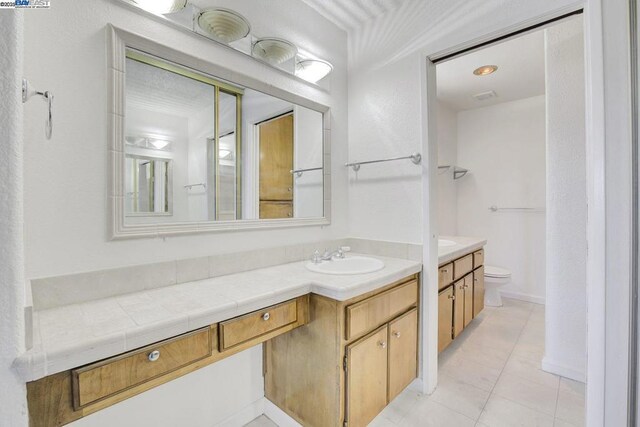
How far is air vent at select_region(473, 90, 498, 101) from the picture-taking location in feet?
10.4

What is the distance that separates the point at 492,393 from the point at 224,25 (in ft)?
8.49

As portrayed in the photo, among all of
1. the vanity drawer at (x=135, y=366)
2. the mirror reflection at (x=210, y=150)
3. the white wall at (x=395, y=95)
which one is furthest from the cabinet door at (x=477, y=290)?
the vanity drawer at (x=135, y=366)

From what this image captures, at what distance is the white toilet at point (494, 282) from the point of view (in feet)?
9.82

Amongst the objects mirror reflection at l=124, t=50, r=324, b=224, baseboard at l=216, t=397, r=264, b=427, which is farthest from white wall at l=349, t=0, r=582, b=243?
baseboard at l=216, t=397, r=264, b=427

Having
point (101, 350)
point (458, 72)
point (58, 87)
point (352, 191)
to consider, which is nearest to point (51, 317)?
point (101, 350)

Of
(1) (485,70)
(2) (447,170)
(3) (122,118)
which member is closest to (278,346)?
(3) (122,118)

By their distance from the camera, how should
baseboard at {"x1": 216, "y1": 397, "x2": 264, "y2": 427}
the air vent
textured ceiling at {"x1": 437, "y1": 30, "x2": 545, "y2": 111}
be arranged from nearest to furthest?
baseboard at {"x1": 216, "y1": 397, "x2": 264, "y2": 427}, textured ceiling at {"x1": 437, "y1": 30, "x2": 545, "y2": 111}, the air vent

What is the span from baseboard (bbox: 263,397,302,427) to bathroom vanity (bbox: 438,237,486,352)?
1.13 meters

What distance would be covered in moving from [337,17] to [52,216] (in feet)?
6.64

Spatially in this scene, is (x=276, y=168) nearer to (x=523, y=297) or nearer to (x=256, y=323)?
(x=256, y=323)

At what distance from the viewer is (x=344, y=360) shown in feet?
4.23

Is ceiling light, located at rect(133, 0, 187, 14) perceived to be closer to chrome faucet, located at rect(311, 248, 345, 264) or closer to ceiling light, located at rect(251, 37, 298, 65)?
ceiling light, located at rect(251, 37, 298, 65)

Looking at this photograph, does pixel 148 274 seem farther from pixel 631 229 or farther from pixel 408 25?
pixel 408 25

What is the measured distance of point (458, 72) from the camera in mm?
2701
